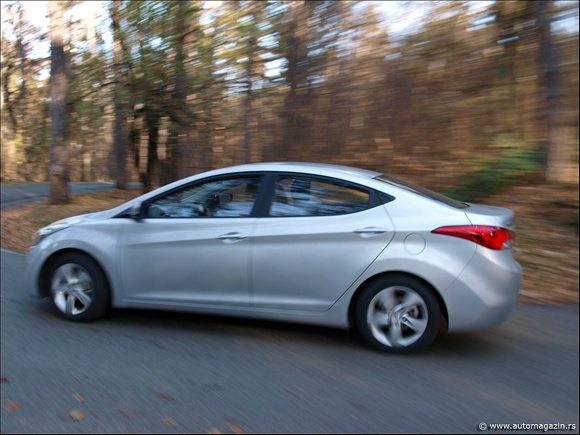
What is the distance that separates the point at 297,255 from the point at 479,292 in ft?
4.87

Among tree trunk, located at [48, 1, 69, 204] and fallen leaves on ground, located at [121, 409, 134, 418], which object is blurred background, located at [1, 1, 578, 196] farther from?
fallen leaves on ground, located at [121, 409, 134, 418]

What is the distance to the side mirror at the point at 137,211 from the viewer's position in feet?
16.8

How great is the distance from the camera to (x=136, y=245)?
5059mm

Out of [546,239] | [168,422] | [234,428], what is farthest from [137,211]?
[546,239]

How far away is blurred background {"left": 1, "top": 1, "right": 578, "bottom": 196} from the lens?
9969mm

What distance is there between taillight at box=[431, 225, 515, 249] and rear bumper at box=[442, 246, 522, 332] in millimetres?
56

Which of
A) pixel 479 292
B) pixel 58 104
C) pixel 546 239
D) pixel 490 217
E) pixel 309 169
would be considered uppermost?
pixel 58 104

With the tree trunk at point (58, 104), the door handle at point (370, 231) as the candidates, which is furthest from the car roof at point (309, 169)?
the tree trunk at point (58, 104)

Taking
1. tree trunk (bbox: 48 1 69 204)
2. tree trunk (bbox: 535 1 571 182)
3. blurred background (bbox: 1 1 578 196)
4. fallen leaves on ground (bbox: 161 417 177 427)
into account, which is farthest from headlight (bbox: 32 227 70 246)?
tree trunk (bbox: 48 1 69 204)

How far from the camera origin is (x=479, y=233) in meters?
4.28

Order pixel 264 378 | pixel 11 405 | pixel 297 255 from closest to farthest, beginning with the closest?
pixel 11 405, pixel 264 378, pixel 297 255

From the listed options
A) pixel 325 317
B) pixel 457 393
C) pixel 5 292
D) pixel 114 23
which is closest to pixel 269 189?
pixel 325 317

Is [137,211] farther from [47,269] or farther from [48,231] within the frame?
[47,269]

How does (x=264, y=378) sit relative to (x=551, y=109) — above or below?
below
